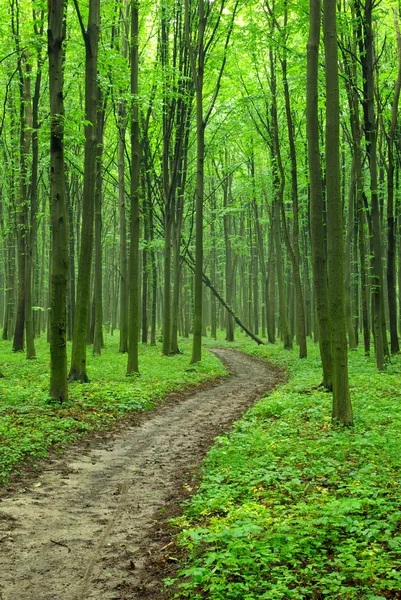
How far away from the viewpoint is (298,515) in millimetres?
4984

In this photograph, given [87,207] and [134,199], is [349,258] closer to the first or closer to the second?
[134,199]

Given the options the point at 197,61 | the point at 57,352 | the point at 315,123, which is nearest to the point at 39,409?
the point at 57,352

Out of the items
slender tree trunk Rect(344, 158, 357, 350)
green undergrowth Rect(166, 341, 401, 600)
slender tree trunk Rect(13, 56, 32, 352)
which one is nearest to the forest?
green undergrowth Rect(166, 341, 401, 600)

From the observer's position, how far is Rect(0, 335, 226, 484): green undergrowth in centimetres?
782

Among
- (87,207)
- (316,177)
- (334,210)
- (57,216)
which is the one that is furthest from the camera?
(87,207)

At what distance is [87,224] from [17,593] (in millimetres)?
10138

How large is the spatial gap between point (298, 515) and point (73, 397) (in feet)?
24.5

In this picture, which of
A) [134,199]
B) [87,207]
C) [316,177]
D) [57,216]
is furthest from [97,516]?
[134,199]

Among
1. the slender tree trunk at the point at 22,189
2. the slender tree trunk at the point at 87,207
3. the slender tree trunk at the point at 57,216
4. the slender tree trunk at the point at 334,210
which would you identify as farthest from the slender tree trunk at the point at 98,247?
the slender tree trunk at the point at 334,210

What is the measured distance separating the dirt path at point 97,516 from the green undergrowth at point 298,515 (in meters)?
0.48

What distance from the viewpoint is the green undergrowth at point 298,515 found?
3783mm

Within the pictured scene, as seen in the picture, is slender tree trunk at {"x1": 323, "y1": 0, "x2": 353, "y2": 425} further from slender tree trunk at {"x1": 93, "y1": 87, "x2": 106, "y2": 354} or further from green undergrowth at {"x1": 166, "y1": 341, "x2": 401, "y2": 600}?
slender tree trunk at {"x1": 93, "y1": 87, "x2": 106, "y2": 354}

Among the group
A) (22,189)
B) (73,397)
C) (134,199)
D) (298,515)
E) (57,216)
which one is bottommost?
(298,515)

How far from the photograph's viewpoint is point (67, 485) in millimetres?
6488
